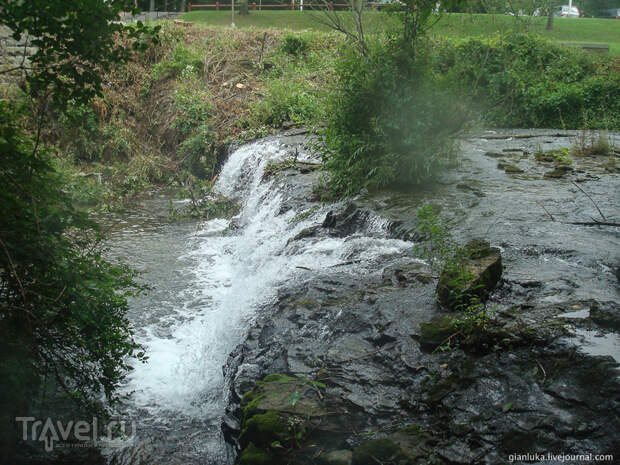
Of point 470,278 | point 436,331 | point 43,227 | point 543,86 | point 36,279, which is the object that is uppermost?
point 543,86

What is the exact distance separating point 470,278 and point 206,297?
403 centimetres

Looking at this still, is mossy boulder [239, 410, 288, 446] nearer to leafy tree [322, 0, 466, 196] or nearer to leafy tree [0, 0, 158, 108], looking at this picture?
leafy tree [0, 0, 158, 108]

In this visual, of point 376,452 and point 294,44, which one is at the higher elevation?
point 294,44

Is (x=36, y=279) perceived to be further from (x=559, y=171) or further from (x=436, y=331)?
(x=559, y=171)

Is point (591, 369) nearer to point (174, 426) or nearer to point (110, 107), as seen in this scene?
point (174, 426)

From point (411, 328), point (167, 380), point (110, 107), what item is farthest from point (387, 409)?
point (110, 107)

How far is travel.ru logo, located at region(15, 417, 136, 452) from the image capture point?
4.09 m

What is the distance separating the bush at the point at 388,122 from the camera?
8.24 metres

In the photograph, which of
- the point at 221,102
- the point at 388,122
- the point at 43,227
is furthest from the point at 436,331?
the point at 221,102

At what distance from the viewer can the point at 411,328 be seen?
4.59 meters

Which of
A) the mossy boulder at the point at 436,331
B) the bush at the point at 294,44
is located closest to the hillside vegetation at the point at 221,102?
the bush at the point at 294,44

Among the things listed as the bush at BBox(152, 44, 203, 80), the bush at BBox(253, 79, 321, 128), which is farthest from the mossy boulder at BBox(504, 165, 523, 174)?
the bush at BBox(152, 44, 203, 80)

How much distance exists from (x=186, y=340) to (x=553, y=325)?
3953 mm

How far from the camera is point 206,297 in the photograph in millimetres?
7488
